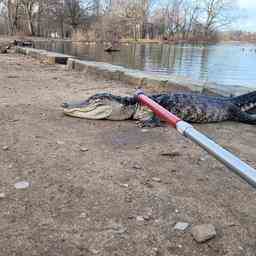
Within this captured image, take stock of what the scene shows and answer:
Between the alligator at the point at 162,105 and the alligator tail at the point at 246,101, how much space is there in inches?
2.9

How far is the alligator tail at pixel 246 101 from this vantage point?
15.0 ft

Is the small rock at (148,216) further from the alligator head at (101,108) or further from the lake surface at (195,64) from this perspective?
the lake surface at (195,64)

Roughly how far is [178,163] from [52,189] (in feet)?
3.59

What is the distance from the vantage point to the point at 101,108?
3.90 meters

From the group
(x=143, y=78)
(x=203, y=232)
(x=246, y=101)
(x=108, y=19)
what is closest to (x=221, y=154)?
(x=203, y=232)

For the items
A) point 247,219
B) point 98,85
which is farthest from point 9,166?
point 98,85

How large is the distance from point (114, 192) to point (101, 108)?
188 cm

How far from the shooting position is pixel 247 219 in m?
1.92

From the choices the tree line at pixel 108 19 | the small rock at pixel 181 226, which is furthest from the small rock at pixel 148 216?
the tree line at pixel 108 19

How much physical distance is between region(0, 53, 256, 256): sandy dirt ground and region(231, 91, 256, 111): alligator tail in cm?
93

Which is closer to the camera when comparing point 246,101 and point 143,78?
point 246,101

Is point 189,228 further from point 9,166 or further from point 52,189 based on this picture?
point 9,166

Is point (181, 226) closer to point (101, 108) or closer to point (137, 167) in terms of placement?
point (137, 167)

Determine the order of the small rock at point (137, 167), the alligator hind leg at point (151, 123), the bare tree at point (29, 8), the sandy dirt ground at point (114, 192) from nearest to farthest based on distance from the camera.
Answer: the sandy dirt ground at point (114, 192), the small rock at point (137, 167), the alligator hind leg at point (151, 123), the bare tree at point (29, 8)
